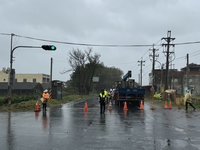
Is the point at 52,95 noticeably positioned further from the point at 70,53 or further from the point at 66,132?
the point at 70,53

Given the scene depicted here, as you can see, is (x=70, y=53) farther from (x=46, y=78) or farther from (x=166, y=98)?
(x=46, y=78)

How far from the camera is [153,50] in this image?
49.5 m

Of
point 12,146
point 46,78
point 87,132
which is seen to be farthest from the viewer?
point 46,78

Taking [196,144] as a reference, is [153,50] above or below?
above

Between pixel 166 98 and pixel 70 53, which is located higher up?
pixel 70 53

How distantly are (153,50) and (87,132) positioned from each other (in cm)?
4231

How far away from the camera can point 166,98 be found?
115ft

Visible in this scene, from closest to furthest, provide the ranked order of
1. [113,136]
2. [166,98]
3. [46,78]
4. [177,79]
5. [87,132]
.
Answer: [113,136]
[87,132]
[166,98]
[177,79]
[46,78]

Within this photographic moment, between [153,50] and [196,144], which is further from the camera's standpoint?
[153,50]

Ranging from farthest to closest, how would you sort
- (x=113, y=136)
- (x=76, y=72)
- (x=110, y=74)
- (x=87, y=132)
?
(x=110, y=74)
(x=76, y=72)
(x=87, y=132)
(x=113, y=136)

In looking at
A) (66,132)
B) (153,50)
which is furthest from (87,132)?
(153,50)

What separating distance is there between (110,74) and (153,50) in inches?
2563

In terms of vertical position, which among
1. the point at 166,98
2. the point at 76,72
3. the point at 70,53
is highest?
the point at 70,53

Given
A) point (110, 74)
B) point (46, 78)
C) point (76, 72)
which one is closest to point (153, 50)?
point (76, 72)
